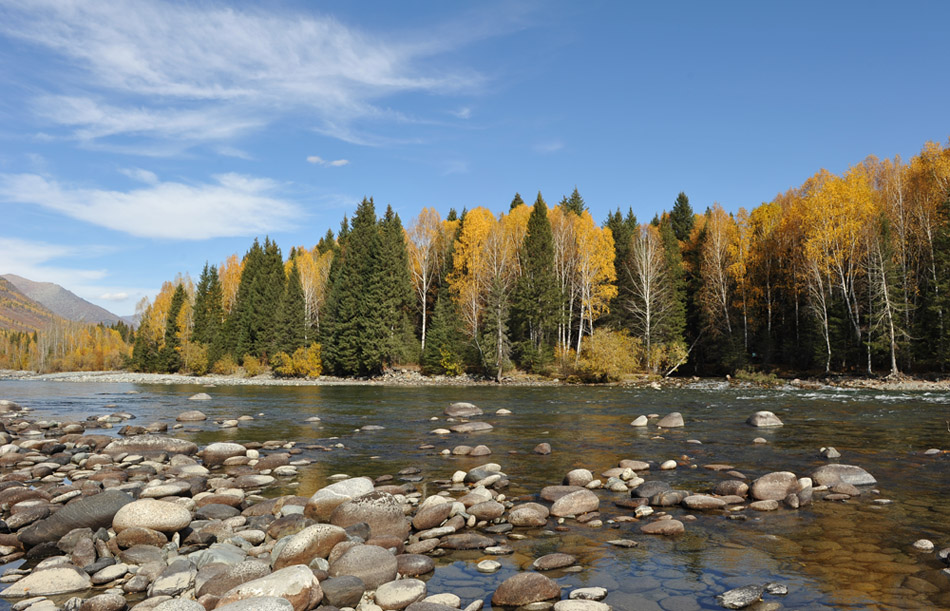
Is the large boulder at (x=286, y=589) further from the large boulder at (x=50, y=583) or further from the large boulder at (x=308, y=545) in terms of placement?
the large boulder at (x=50, y=583)

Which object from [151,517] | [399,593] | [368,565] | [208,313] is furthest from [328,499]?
[208,313]

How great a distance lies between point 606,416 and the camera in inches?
864

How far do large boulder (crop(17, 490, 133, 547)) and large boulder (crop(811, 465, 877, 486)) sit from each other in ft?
39.6

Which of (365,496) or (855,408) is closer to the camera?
(365,496)

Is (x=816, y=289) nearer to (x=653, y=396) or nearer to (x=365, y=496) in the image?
(x=653, y=396)

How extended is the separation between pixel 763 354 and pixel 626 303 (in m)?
11.6

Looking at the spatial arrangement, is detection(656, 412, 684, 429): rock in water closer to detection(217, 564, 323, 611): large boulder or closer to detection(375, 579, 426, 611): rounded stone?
detection(375, 579, 426, 611): rounded stone

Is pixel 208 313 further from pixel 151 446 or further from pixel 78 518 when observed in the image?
pixel 78 518

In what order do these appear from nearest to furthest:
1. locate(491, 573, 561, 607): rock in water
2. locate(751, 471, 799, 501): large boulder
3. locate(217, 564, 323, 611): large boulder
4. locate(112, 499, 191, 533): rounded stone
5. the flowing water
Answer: locate(217, 564, 323, 611): large boulder, locate(491, 573, 561, 607): rock in water, the flowing water, locate(112, 499, 191, 533): rounded stone, locate(751, 471, 799, 501): large boulder

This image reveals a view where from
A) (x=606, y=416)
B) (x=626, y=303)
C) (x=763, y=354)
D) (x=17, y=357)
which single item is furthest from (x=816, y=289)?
(x=17, y=357)

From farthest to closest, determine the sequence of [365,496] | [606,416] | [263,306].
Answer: [263,306], [606,416], [365,496]

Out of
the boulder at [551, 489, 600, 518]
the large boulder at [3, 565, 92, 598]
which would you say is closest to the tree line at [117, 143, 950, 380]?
the boulder at [551, 489, 600, 518]

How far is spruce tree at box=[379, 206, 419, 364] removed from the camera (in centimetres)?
5191

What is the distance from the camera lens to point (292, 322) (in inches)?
2331
